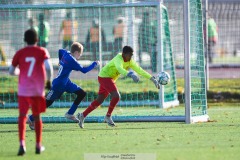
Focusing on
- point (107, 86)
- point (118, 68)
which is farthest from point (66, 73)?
point (118, 68)

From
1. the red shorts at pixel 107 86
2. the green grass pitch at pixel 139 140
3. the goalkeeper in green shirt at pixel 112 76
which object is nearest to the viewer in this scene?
the green grass pitch at pixel 139 140

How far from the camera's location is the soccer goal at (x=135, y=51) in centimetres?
1656

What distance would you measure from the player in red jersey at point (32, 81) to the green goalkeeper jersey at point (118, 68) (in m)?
3.73

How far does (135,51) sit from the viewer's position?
21328 millimetres

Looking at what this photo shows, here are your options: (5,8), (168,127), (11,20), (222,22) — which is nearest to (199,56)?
(168,127)

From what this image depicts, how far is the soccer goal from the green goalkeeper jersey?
983mm

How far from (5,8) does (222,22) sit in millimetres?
10933

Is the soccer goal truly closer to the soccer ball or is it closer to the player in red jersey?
the soccer ball

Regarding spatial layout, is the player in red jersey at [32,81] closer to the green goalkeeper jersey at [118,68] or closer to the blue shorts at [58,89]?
the green goalkeeper jersey at [118,68]

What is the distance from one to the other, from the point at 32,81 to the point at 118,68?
397cm

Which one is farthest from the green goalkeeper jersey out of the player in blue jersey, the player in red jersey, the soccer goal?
the player in red jersey

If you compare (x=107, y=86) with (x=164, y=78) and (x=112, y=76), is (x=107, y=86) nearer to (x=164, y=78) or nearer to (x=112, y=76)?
(x=112, y=76)

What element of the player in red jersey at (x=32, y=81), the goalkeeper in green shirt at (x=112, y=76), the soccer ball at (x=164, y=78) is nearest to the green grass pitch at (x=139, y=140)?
the goalkeeper in green shirt at (x=112, y=76)

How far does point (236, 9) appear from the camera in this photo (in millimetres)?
24625
